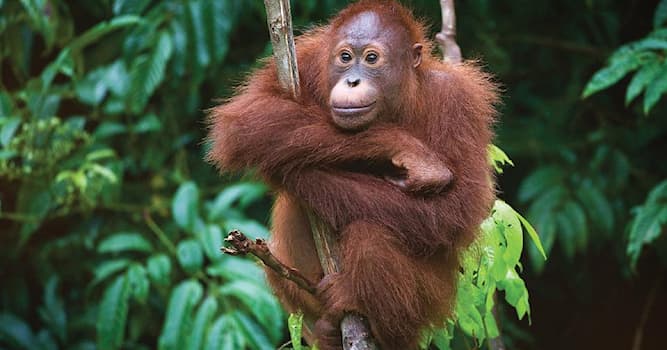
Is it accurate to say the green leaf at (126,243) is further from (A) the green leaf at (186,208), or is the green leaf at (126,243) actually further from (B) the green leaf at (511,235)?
(B) the green leaf at (511,235)

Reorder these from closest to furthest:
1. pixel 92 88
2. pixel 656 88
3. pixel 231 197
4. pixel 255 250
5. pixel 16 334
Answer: pixel 255 250 → pixel 656 88 → pixel 231 197 → pixel 92 88 → pixel 16 334

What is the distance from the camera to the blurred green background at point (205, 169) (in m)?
4.31

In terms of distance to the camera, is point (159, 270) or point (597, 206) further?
point (597, 206)

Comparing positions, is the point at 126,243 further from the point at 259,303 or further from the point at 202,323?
the point at 259,303

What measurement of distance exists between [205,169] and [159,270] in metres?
1.42

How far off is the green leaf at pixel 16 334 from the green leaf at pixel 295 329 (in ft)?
8.93

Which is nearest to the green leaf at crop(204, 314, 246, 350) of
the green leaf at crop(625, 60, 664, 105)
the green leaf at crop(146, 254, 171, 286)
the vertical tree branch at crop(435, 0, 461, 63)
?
the green leaf at crop(146, 254, 171, 286)

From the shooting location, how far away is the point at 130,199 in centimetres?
554

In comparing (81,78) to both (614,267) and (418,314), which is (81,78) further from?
(614,267)

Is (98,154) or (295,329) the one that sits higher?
(295,329)

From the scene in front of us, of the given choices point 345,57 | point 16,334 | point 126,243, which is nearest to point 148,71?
point 126,243

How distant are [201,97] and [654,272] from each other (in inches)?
113

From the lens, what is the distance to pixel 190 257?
4289 mm

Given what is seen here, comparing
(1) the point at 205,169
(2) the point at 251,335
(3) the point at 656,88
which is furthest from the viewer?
(1) the point at 205,169
